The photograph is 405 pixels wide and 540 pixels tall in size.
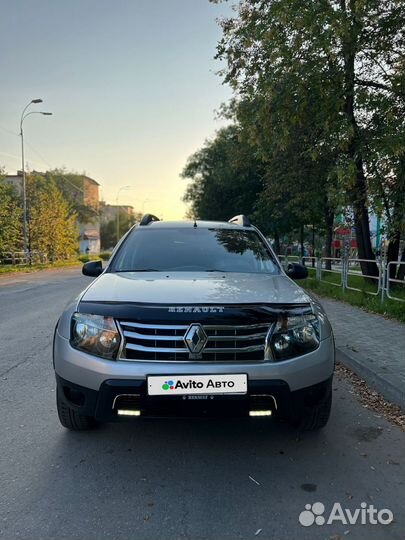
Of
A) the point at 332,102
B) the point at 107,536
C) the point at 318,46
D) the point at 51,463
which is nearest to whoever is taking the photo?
the point at 107,536

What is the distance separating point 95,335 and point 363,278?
10988 millimetres

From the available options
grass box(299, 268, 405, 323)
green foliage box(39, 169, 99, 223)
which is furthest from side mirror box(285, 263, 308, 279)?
green foliage box(39, 169, 99, 223)

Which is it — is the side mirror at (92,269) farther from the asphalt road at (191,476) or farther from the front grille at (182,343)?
the front grille at (182,343)

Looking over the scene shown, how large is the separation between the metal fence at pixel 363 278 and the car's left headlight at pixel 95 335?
3.55m

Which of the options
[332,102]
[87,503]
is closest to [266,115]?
[332,102]

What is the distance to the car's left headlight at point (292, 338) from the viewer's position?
9.57 feet

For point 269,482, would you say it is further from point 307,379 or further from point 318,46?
point 318,46

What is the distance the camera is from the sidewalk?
466 cm

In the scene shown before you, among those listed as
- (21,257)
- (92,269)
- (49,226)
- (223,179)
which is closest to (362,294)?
(92,269)

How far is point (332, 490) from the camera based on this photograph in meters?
2.77

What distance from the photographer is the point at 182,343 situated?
2.86 meters

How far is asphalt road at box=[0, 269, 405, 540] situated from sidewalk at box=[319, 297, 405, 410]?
592 millimetres

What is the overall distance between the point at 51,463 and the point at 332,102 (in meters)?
9.37

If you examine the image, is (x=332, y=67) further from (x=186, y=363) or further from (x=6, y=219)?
(x=6, y=219)
